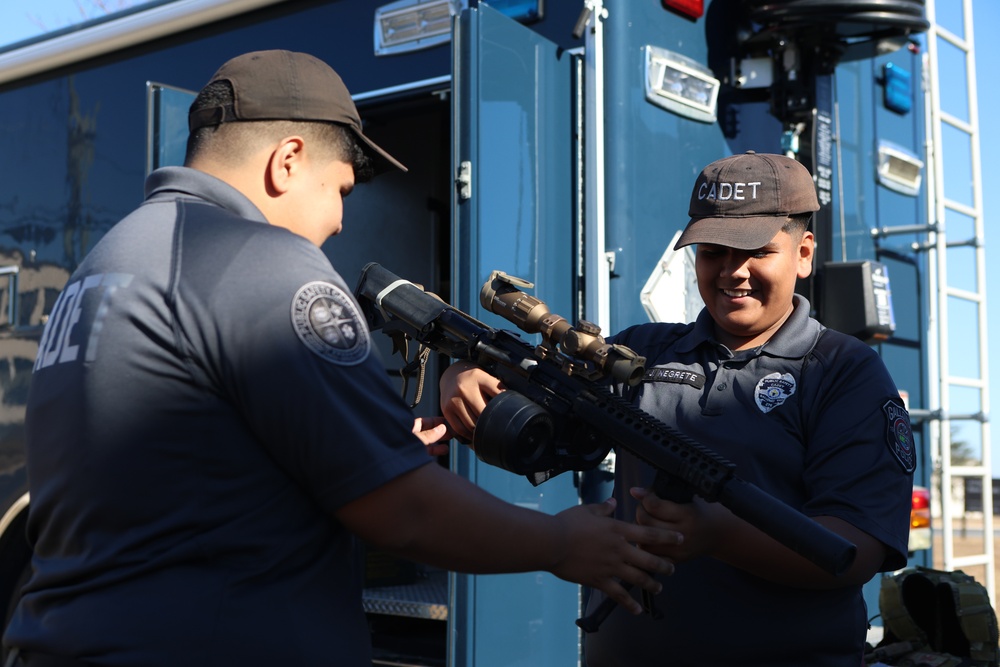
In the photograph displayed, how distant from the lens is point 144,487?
1396 mm

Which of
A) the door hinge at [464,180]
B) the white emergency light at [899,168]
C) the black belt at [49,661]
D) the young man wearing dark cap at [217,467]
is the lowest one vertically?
the black belt at [49,661]

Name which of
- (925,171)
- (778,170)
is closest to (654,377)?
(778,170)

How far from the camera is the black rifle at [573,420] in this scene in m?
1.62

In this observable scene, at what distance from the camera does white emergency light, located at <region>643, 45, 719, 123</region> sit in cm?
354

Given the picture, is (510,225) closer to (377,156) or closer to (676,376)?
(676,376)

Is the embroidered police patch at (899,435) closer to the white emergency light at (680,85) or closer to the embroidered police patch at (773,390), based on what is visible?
the embroidered police patch at (773,390)

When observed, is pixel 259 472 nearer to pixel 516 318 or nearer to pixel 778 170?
pixel 516 318

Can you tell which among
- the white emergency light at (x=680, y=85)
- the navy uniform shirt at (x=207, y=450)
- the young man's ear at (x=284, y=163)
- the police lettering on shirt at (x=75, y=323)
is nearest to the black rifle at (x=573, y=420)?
the navy uniform shirt at (x=207, y=450)

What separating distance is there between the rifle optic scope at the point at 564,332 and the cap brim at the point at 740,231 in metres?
0.35

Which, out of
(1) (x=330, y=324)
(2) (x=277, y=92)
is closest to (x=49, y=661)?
(1) (x=330, y=324)

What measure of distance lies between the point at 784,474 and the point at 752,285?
403 mm

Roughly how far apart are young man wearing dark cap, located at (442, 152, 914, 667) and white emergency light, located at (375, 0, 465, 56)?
1.85 m

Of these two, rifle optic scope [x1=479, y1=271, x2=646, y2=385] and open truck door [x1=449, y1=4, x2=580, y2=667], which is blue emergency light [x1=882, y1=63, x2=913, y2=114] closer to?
open truck door [x1=449, y1=4, x2=580, y2=667]

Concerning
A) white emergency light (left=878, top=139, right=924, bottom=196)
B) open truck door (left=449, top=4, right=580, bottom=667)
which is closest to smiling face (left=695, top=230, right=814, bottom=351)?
open truck door (left=449, top=4, right=580, bottom=667)
